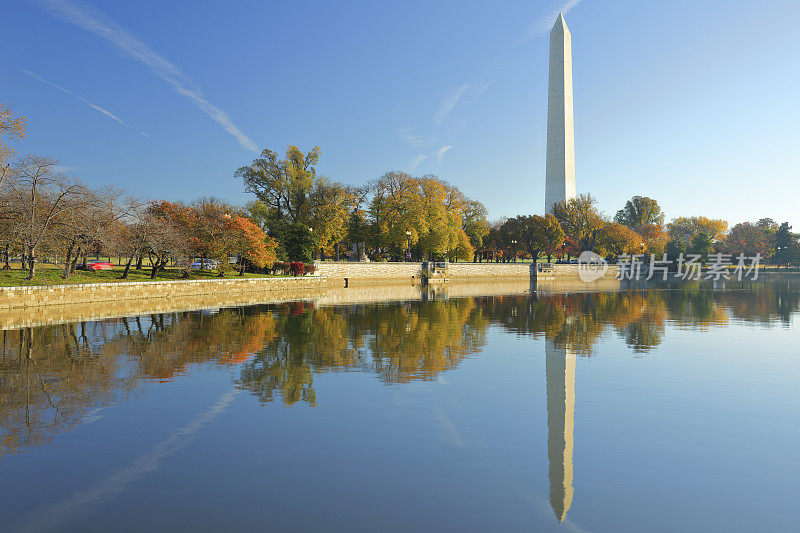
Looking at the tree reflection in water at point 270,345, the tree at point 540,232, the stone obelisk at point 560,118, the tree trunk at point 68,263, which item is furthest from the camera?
the tree at point 540,232

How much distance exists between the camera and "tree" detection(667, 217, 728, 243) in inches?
5482

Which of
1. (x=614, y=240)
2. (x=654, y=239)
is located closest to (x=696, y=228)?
(x=654, y=239)

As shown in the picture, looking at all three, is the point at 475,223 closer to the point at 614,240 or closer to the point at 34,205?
the point at 614,240

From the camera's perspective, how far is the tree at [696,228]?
139 meters

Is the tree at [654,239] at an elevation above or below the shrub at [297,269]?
above

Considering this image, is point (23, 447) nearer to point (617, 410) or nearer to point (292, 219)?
point (617, 410)

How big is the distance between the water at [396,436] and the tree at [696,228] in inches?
5429

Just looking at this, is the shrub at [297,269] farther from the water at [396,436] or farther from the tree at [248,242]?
the water at [396,436]

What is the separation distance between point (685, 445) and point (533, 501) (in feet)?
10.8

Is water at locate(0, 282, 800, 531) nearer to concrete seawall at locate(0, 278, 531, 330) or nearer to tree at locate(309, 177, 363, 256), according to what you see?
concrete seawall at locate(0, 278, 531, 330)

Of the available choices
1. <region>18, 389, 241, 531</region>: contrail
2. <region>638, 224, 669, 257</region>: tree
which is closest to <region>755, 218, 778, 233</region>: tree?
<region>638, 224, 669, 257</region>: tree

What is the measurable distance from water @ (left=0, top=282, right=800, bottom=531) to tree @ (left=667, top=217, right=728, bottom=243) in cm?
13791

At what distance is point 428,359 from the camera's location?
15.2 metres

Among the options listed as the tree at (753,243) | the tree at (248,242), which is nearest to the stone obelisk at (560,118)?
the tree at (248,242)
